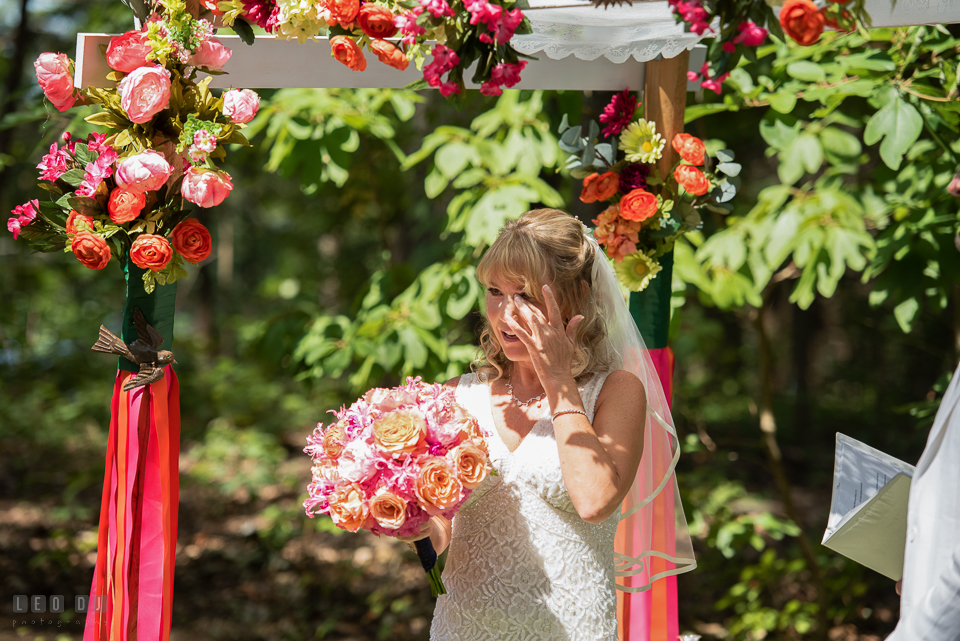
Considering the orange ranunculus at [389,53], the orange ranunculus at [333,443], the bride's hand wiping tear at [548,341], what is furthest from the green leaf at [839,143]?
the orange ranunculus at [333,443]

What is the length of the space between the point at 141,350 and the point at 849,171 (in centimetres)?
297

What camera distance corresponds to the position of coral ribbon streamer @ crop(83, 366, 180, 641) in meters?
2.00

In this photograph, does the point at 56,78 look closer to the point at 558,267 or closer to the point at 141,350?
the point at 141,350

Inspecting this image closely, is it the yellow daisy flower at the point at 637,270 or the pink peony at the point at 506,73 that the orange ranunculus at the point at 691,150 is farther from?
the pink peony at the point at 506,73

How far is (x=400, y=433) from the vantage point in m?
1.72

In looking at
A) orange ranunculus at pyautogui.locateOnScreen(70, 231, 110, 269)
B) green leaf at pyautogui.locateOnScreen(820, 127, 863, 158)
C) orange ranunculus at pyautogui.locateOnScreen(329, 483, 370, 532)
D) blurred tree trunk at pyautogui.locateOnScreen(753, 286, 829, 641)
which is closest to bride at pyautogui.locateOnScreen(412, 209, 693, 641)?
orange ranunculus at pyautogui.locateOnScreen(329, 483, 370, 532)

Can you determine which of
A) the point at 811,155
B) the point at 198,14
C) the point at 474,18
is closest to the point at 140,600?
the point at 198,14

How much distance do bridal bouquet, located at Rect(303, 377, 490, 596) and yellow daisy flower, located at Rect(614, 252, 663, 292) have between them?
0.88m

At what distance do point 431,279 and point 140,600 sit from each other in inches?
69.3

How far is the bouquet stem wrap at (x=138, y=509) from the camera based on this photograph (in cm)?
200

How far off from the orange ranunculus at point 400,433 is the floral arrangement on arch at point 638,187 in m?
1.02

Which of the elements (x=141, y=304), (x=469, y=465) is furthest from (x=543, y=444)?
(x=141, y=304)

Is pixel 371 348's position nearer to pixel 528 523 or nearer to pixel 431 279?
pixel 431 279

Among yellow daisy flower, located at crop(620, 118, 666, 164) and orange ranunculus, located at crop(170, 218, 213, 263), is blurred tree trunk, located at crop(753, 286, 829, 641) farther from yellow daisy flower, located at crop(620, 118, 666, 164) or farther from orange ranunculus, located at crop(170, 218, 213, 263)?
orange ranunculus, located at crop(170, 218, 213, 263)
